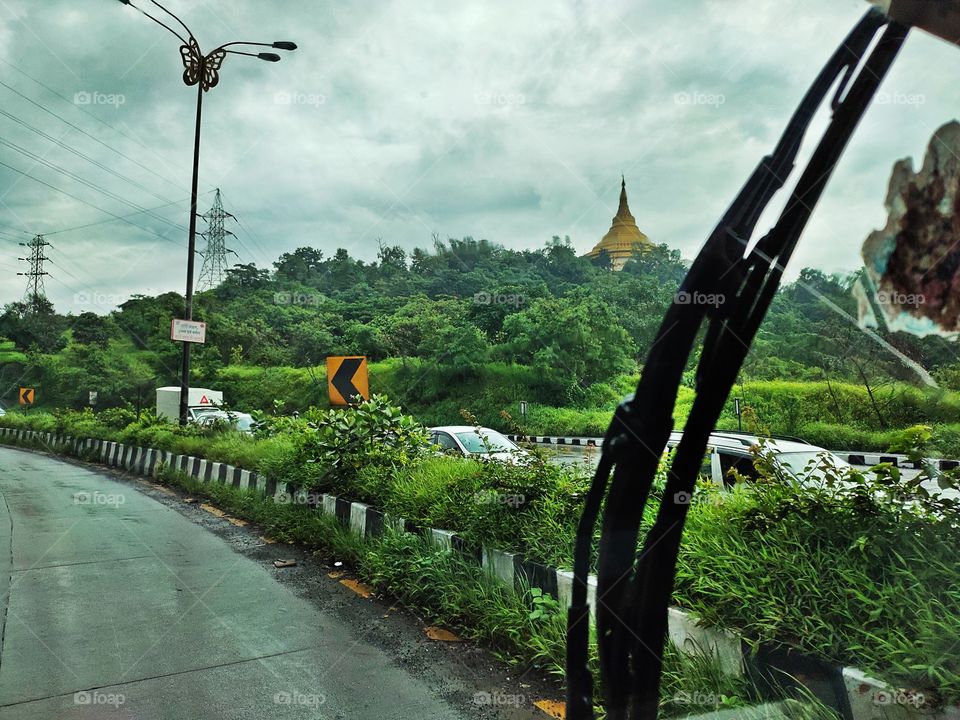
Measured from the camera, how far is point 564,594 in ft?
11.3

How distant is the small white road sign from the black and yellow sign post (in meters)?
7.46

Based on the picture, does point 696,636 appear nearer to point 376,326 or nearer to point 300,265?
point 376,326

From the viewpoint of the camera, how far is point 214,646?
144 inches

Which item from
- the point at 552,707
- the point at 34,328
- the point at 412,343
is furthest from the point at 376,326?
the point at 34,328

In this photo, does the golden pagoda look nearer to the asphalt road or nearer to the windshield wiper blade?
the windshield wiper blade

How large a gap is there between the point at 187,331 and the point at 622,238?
1353cm

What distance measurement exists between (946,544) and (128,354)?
46480 mm

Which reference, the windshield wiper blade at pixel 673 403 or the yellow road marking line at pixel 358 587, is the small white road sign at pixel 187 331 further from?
the windshield wiper blade at pixel 673 403

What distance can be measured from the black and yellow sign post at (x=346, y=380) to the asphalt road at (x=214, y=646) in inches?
65.8

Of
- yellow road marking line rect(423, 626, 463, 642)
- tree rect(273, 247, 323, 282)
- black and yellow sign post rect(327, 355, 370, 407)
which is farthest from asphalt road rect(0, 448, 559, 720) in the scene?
tree rect(273, 247, 323, 282)

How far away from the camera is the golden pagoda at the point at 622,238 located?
1758 millimetres

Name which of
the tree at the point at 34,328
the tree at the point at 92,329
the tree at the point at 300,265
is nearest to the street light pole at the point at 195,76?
the tree at the point at 300,265

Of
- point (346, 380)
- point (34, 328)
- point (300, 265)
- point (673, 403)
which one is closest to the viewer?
point (673, 403)

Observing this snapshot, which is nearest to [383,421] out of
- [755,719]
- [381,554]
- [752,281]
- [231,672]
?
[381,554]
